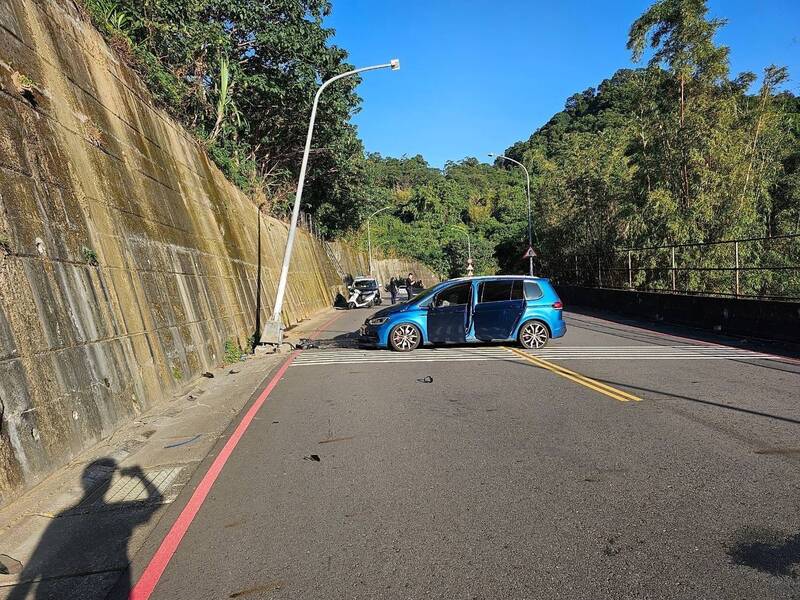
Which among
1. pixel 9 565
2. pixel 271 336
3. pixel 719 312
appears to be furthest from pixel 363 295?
pixel 9 565

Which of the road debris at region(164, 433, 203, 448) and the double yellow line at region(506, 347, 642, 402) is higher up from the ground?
the road debris at region(164, 433, 203, 448)

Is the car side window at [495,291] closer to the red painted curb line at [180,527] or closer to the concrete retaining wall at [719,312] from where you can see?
the concrete retaining wall at [719,312]

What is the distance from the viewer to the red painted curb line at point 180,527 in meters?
3.57

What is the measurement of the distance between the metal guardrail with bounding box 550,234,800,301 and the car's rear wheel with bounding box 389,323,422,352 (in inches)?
331

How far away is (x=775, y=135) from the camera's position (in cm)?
2194

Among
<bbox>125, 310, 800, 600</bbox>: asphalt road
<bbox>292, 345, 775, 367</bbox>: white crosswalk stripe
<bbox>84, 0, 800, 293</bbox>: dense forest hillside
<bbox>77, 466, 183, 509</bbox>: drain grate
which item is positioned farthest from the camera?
<bbox>84, 0, 800, 293</bbox>: dense forest hillside

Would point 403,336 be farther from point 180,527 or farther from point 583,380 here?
point 180,527

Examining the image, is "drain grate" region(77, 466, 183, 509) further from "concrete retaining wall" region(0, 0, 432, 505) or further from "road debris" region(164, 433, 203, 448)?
"road debris" region(164, 433, 203, 448)

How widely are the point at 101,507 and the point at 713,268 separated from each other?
17344 mm

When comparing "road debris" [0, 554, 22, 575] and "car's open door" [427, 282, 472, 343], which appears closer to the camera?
"road debris" [0, 554, 22, 575]

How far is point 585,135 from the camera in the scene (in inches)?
1302

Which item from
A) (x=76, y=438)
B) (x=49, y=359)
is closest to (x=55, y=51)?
(x=49, y=359)

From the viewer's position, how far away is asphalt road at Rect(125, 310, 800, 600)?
347cm

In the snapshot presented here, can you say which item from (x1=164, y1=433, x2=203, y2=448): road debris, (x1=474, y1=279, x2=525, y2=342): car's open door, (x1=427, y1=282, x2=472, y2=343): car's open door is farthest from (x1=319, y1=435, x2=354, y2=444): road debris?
(x1=474, y1=279, x2=525, y2=342): car's open door
